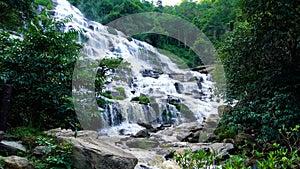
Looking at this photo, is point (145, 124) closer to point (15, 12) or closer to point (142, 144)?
point (142, 144)

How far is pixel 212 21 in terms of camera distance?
88.6 feet

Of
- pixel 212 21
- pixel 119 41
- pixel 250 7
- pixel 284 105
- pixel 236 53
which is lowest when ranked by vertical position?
pixel 284 105

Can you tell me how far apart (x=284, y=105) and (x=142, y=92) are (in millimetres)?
9400

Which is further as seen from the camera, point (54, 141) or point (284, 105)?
point (284, 105)

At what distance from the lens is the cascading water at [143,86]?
35.1 ft

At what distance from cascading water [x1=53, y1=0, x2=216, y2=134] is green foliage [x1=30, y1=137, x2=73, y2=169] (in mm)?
4253

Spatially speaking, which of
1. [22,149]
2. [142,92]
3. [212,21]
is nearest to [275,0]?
[22,149]

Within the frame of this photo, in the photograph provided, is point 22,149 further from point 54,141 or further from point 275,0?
point 275,0

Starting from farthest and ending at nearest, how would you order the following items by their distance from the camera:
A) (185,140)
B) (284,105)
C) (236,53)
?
(185,140)
(236,53)
(284,105)

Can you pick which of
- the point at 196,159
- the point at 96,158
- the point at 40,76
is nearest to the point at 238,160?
the point at 196,159

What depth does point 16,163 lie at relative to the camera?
3.05 meters

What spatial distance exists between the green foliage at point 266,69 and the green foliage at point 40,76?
11.1 ft

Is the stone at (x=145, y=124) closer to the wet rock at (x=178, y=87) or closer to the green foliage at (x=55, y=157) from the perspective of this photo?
the wet rock at (x=178, y=87)

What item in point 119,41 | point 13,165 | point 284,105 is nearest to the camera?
point 13,165
